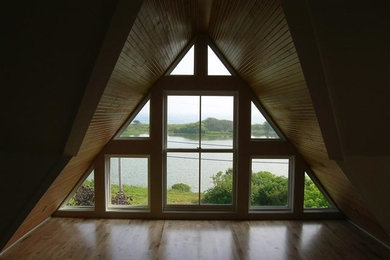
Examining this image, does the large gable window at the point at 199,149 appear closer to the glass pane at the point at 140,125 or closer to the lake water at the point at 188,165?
the lake water at the point at 188,165

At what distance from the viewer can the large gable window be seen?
17.1ft

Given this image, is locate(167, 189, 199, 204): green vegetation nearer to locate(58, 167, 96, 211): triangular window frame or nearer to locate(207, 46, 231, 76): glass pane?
locate(58, 167, 96, 211): triangular window frame

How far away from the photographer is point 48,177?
3.36 m

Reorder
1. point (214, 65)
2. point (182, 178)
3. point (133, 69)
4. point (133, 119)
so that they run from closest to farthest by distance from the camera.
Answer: point (133, 69) < point (214, 65) < point (133, 119) < point (182, 178)

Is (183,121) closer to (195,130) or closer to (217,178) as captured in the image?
(195,130)

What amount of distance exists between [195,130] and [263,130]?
136cm

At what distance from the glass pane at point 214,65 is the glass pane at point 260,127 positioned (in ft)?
2.86

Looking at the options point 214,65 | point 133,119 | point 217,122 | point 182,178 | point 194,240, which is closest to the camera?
point 194,240

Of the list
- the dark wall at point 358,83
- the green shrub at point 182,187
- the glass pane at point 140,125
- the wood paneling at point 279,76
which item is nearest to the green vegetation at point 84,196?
the glass pane at point 140,125

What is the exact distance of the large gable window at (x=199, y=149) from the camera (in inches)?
206

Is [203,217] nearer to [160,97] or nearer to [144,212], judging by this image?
[144,212]

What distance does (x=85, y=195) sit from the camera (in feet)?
17.4

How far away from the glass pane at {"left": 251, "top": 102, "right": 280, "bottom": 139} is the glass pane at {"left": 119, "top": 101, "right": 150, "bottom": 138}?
6.83ft

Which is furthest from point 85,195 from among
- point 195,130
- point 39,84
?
point 39,84
